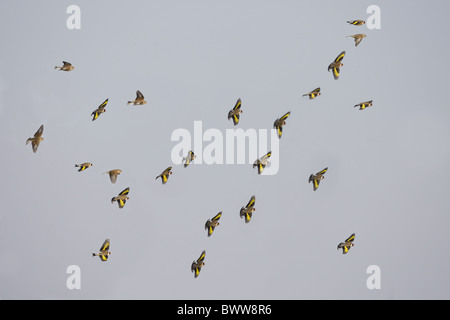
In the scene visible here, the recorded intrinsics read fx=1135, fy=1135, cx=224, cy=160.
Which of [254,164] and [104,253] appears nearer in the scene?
[254,164]

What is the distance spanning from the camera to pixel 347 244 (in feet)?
252

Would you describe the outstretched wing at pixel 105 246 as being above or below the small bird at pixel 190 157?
below

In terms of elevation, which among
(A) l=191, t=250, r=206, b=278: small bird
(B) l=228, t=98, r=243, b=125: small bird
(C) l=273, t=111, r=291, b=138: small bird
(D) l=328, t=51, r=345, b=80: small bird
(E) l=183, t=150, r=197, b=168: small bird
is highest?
(D) l=328, t=51, r=345, b=80: small bird

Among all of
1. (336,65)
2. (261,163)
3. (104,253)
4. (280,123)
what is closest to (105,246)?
(104,253)

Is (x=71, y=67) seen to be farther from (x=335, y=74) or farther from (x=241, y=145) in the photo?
(x=241, y=145)

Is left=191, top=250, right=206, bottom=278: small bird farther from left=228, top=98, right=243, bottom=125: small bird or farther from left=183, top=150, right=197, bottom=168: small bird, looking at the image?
left=228, top=98, right=243, bottom=125: small bird

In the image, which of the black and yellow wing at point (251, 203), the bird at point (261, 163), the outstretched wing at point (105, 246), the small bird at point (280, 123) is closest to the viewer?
the bird at point (261, 163)

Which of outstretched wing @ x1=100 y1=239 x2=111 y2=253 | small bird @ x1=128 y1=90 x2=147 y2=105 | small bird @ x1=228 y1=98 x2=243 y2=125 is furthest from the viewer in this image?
outstretched wing @ x1=100 y1=239 x2=111 y2=253

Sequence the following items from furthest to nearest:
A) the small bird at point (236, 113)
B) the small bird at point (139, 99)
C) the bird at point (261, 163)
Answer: the small bird at point (236, 113)
the bird at point (261, 163)
the small bird at point (139, 99)

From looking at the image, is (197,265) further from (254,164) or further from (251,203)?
(254,164)

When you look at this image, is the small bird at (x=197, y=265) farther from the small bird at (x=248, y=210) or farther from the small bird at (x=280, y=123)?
the small bird at (x=280, y=123)

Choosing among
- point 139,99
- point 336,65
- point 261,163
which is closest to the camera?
point 139,99

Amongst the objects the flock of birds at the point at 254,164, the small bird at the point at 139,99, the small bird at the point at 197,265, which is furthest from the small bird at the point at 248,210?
the small bird at the point at 139,99

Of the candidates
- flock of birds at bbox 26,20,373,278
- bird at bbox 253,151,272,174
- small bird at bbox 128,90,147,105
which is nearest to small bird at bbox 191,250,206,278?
flock of birds at bbox 26,20,373,278
